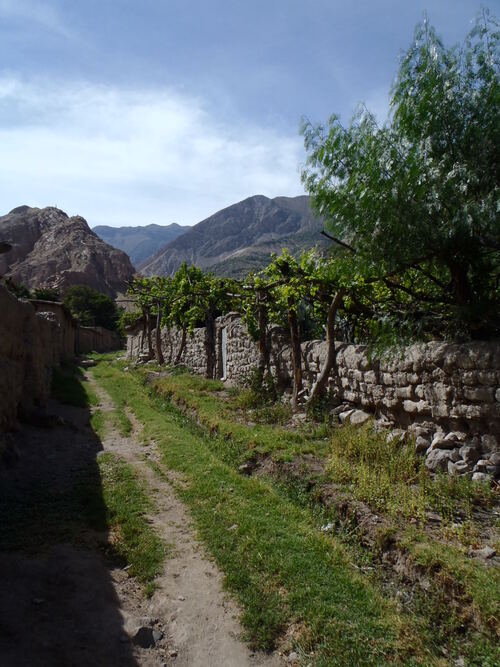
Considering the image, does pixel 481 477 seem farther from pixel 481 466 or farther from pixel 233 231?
pixel 233 231

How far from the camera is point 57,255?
85250mm

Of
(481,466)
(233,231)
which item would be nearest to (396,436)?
(481,466)

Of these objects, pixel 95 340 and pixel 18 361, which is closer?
pixel 18 361

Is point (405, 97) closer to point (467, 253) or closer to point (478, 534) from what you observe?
point (467, 253)

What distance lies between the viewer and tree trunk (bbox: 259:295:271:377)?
43.2 feet

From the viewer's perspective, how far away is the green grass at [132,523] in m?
4.67

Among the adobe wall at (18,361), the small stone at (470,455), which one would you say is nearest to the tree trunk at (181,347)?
the adobe wall at (18,361)

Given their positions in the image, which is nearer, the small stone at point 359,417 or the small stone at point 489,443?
the small stone at point 489,443

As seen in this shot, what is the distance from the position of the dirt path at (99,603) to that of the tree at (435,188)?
482 cm

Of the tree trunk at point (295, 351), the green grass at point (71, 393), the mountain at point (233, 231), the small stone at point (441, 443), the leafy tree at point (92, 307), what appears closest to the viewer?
the small stone at point (441, 443)

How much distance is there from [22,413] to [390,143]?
8.26 m

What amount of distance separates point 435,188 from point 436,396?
9.65 feet

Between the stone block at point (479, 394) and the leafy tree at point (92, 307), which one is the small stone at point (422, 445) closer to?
the stone block at point (479, 394)

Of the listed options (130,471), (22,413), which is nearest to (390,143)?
(130,471)
